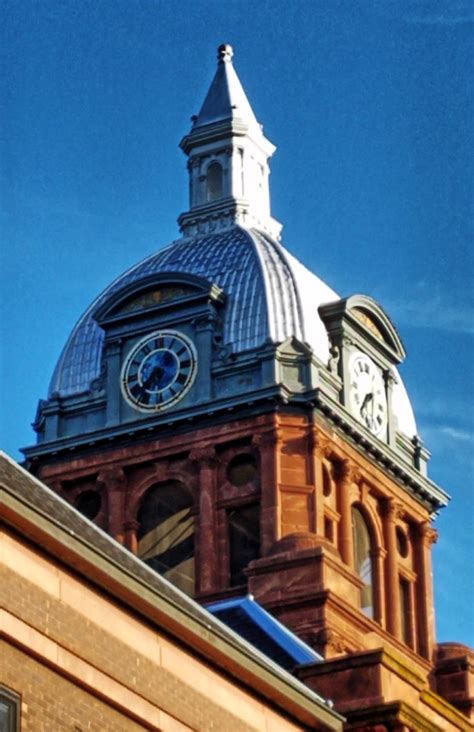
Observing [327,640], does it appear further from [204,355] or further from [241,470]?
[204,355]

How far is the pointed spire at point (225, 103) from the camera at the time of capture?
264ft

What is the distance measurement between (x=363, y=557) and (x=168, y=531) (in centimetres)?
570

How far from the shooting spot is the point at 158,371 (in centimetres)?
7169

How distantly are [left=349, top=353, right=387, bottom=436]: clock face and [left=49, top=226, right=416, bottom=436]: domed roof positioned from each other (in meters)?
1.15

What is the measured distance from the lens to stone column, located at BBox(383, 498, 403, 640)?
7131 cm

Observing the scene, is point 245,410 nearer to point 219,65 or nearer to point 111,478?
point 111,478

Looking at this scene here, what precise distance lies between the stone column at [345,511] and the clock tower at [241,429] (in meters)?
0.07

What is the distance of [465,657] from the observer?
67.2 m

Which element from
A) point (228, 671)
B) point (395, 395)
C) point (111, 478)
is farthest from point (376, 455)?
point (228, 671)

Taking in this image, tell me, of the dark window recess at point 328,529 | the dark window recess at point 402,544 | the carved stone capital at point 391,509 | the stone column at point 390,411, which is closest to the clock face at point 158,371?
the dark window recess at point 328,529

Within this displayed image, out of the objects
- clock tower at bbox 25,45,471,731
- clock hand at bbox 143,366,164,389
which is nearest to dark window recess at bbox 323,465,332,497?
clock tower at bbox 25,45,471,731

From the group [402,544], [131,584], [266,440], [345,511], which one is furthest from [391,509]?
[131,584]

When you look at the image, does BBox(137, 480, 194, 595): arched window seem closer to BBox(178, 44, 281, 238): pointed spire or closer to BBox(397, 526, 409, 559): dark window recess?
BBox(397, 526, 409, 559): dark window recess

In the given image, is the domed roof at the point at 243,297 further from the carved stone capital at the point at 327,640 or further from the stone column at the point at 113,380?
the carved stone capital at the point at 327,640
